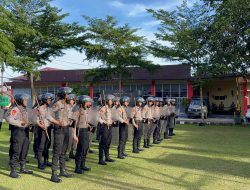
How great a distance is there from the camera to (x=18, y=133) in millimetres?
8727

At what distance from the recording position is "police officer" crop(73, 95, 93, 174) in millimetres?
9016

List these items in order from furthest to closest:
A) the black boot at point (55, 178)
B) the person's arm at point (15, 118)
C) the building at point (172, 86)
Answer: the building at point (172, 86) < the person's arm at point (15, 118) < the black boot at point (55, 178)

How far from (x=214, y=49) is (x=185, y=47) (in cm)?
354

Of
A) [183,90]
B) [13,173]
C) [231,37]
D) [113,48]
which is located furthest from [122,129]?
[183,90]

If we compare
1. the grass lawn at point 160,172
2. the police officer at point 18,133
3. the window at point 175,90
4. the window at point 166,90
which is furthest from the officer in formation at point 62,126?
the window at point 166,90

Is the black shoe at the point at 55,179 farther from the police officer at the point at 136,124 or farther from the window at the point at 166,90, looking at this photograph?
the window at the point at 166,90

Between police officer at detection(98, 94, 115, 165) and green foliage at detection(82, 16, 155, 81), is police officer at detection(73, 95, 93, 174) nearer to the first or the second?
police officer at detection(98, 94, 115, 165)

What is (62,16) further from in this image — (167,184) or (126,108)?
(167,184)

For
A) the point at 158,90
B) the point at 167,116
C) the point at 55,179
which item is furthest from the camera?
the point at 158,90

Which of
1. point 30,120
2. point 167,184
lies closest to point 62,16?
point 30,120

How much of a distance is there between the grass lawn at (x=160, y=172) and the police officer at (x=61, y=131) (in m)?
0.38

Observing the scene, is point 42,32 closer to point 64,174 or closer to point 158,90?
point 158,90

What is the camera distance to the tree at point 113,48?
1177 inches

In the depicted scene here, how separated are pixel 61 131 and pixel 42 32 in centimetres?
2285
